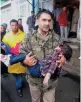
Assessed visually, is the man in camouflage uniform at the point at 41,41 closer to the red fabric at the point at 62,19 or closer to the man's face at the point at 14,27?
the man's face at the point at 14,27

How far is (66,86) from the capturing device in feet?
20.8

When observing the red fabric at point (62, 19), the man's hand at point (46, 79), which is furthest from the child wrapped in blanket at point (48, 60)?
the red fabric at point (62, 19)

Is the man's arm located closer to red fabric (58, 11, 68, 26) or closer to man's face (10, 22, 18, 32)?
man's face (10, 22, 18, 32)

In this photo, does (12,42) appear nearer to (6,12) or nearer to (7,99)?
(7,99)

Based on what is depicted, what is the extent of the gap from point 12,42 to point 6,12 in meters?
19.6

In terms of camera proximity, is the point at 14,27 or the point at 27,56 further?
the point at 14,27

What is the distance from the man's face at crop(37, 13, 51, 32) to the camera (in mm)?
3297

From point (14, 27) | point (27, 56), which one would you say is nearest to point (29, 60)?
point (27, 56)

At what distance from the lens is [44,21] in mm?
3303

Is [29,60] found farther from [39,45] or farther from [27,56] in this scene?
[39,45]

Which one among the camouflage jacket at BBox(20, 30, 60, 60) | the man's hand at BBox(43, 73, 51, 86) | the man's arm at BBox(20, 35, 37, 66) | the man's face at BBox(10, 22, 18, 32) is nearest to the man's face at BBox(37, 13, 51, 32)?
the camouflage jacket at BBox(20, 30, 60, 60)

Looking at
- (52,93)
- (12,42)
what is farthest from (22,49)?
(12,42)

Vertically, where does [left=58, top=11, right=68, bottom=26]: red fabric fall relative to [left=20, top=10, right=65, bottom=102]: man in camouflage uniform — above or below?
above

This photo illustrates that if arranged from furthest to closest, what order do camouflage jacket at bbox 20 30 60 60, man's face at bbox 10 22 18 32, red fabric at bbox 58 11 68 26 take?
red fabric at bbox 58 11 68 26
man's face at bbox 10 22 18 32
camouflage jacket at bbox 20 30 60 60
